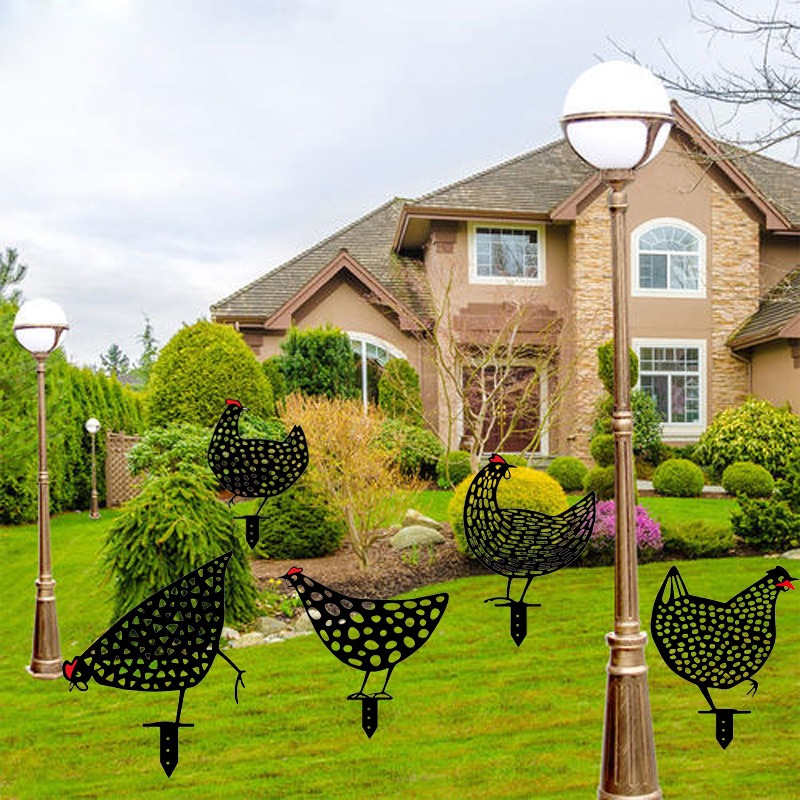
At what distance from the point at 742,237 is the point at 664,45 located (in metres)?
10.8

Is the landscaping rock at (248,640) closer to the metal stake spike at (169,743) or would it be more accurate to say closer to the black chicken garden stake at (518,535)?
the metal stake spike at (169,743)

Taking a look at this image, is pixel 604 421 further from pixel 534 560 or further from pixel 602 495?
pixel 534 560

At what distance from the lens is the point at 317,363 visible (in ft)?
46.8

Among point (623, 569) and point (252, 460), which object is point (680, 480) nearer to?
point (623, 569)

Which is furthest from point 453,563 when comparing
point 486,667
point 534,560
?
point 534,560

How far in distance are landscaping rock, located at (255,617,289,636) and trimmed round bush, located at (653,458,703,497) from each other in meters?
8.33

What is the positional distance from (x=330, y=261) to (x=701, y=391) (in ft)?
25.8

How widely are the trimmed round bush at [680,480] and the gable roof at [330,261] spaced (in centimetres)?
597

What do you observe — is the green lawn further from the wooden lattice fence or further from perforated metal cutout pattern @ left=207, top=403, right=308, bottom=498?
the wooden lattice fence

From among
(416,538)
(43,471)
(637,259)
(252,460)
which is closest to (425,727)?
(43,471)

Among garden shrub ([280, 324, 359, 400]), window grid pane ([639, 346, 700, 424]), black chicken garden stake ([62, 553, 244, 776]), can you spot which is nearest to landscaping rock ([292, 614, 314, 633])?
black chicken garden stake ([62, 553, 244, 776])

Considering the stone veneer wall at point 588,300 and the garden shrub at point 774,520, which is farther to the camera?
the stone veneer wall at point 588,300

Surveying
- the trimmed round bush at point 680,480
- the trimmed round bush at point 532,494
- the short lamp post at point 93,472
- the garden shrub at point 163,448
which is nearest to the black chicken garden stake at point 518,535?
the trimmed round bush at point 532,494

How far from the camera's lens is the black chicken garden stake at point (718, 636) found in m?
2.43
